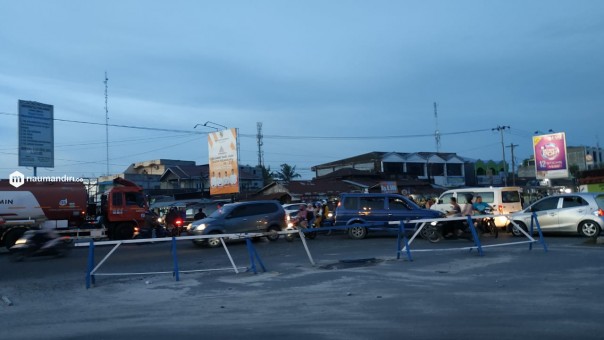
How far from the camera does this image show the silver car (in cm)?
1734

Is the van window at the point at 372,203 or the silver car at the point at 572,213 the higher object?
the van window at the point at 372,203

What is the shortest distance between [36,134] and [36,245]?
1849cm

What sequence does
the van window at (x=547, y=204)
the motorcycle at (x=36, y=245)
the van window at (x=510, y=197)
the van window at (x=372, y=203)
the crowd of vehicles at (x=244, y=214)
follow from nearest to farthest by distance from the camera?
the motorcycle at (x=36, y=245)
the crowd of vehicles at (x=244, y=214)
the van window at (x=547, y=204)
the van window at (x=372, y=203)
the van window at (x=510, y=197)

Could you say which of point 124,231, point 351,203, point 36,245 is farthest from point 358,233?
point 124,231

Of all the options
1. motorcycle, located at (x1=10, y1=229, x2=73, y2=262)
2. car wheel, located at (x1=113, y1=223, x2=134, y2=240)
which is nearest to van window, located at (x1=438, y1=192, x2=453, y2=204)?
car wheel, located at (x1=113, y1=223, x2=134, y2=240)

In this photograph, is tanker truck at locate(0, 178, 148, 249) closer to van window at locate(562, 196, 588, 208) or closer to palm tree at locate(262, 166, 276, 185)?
van window at locate(562, 196, 588, 208)

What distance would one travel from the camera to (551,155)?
44.7 m

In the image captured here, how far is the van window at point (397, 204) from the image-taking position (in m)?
20.9

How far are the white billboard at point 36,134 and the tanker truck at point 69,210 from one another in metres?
8.94

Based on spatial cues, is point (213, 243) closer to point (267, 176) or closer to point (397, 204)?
point (397, 204)

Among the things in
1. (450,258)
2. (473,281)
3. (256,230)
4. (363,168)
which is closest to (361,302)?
(473,281)

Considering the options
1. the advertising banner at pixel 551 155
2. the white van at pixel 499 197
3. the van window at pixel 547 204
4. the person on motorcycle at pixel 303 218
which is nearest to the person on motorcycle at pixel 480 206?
the white van at pixel 499 197

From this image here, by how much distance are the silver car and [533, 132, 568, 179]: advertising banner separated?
2768 cm

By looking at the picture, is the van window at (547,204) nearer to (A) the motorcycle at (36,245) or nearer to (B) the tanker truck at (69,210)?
(A) the motorcycle at (36,245)
